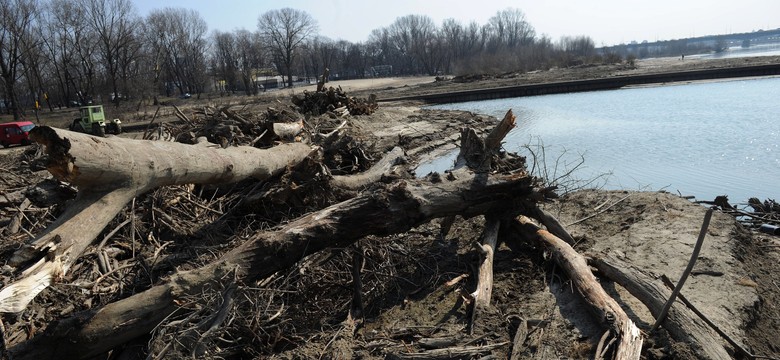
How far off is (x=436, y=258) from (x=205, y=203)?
292cm

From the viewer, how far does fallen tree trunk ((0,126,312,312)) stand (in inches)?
167

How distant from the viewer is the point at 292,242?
506 cm

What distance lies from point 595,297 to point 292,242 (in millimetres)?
2636

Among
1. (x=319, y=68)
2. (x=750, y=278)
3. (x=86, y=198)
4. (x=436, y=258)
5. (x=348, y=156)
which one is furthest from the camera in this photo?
(x=319, y=68)

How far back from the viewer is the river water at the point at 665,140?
1142cm

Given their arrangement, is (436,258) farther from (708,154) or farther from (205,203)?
(708,154)

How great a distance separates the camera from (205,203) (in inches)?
274

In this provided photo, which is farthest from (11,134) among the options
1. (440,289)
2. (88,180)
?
(440,289)

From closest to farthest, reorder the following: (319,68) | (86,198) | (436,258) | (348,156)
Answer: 1. (86,198)
2. (436,258)
3. (348,156)
4. (319,68)

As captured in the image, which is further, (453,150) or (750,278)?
(453,150)

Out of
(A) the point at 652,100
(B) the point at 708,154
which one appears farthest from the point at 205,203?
(A) the point at 652,100

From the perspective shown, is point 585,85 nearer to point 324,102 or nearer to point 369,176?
point 324,102

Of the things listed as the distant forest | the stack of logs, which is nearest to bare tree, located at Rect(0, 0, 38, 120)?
the distant forest

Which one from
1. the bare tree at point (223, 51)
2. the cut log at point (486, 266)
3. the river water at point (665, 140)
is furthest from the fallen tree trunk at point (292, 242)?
the bare tree at point (223, 51)
